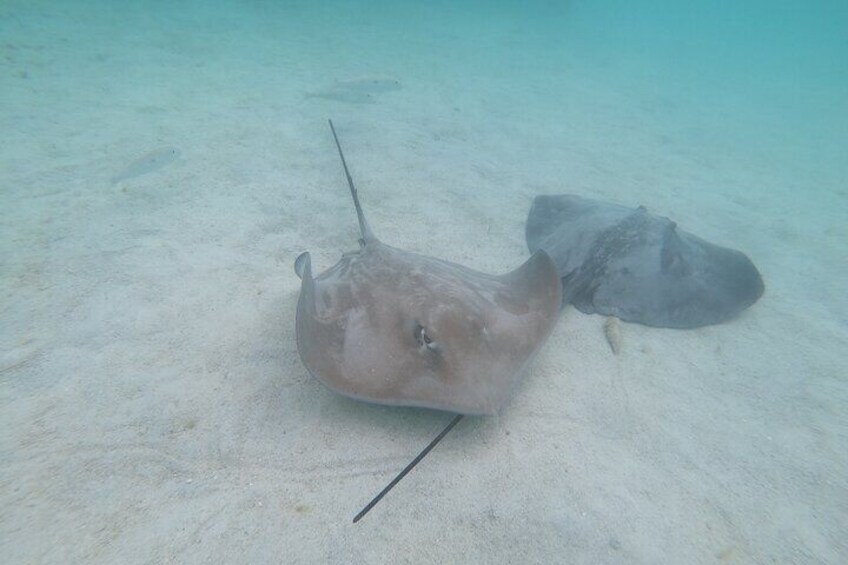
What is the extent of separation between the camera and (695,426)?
11.4ft

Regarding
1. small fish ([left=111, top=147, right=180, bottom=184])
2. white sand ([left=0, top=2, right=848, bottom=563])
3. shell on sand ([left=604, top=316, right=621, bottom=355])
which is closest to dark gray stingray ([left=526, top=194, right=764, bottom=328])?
shell on sand ([left=604, top=316, right=621, bottom=355])

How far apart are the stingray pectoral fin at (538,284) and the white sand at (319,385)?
65cm

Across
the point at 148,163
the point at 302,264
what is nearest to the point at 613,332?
the point at 302,264

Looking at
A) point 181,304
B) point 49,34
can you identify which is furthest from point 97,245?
point 49,34

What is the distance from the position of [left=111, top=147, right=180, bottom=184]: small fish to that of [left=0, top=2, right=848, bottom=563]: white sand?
0.40 feet

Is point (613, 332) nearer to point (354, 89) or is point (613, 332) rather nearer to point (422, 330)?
point (422, 330)

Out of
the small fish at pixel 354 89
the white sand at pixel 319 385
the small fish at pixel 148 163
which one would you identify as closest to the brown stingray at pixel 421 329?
the white sand at pixel 319 385

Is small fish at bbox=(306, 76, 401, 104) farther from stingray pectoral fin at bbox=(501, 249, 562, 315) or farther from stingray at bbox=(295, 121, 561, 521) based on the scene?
stingray pectoral fin at bbox=(501, 249, 562, 315)

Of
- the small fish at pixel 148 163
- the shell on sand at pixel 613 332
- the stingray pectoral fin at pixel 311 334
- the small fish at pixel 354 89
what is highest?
the small fish at pixel 354 89

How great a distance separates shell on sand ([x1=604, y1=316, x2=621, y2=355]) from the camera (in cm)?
408

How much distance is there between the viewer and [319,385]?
11.1 ft

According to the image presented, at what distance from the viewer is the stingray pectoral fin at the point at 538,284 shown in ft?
11.4

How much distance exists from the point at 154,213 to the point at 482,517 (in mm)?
5152

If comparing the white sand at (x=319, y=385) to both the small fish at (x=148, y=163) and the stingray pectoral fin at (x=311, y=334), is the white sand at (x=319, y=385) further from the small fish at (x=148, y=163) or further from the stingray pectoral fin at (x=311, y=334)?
the stingray pectoral fin at (x=311, y=334)
